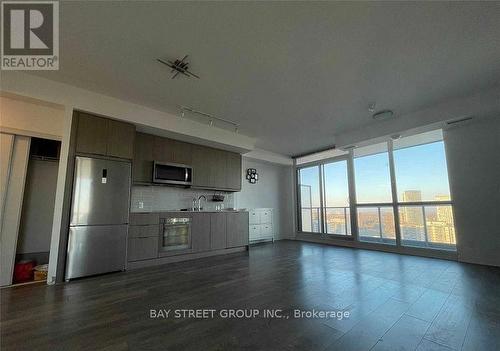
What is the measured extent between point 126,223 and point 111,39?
2595mm

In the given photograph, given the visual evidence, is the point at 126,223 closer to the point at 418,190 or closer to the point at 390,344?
the point at 390,344

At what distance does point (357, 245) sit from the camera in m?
5.46

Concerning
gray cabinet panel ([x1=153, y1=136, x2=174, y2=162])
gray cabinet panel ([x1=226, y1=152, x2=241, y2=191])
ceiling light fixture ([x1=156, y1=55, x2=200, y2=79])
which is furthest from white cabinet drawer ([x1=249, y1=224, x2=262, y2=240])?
ceiling light fixture ([x1=156, y1=55, x2=200, y2=79])

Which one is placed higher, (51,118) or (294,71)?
(294,71)

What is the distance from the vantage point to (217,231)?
475 cm

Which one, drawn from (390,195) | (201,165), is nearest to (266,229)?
(201,165)

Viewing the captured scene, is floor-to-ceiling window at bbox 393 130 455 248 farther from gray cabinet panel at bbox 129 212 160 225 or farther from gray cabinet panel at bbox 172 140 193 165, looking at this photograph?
gray cabinet panel at bbox 129 212 160 225

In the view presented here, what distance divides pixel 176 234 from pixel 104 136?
6.93 feet

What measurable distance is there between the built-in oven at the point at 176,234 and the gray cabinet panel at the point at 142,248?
15 cm

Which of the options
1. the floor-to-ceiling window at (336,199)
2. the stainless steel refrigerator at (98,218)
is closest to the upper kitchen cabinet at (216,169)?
the stainless steel refrigerator at (98,218)

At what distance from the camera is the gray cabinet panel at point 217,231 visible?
4656mm

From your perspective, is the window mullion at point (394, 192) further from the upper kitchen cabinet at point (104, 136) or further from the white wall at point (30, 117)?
the white wall at point (30, 117)

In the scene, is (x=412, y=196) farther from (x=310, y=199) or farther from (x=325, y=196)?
(x=310, y=199)

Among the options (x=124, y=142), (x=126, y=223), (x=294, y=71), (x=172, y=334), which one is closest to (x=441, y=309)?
(x=172, y=334)
